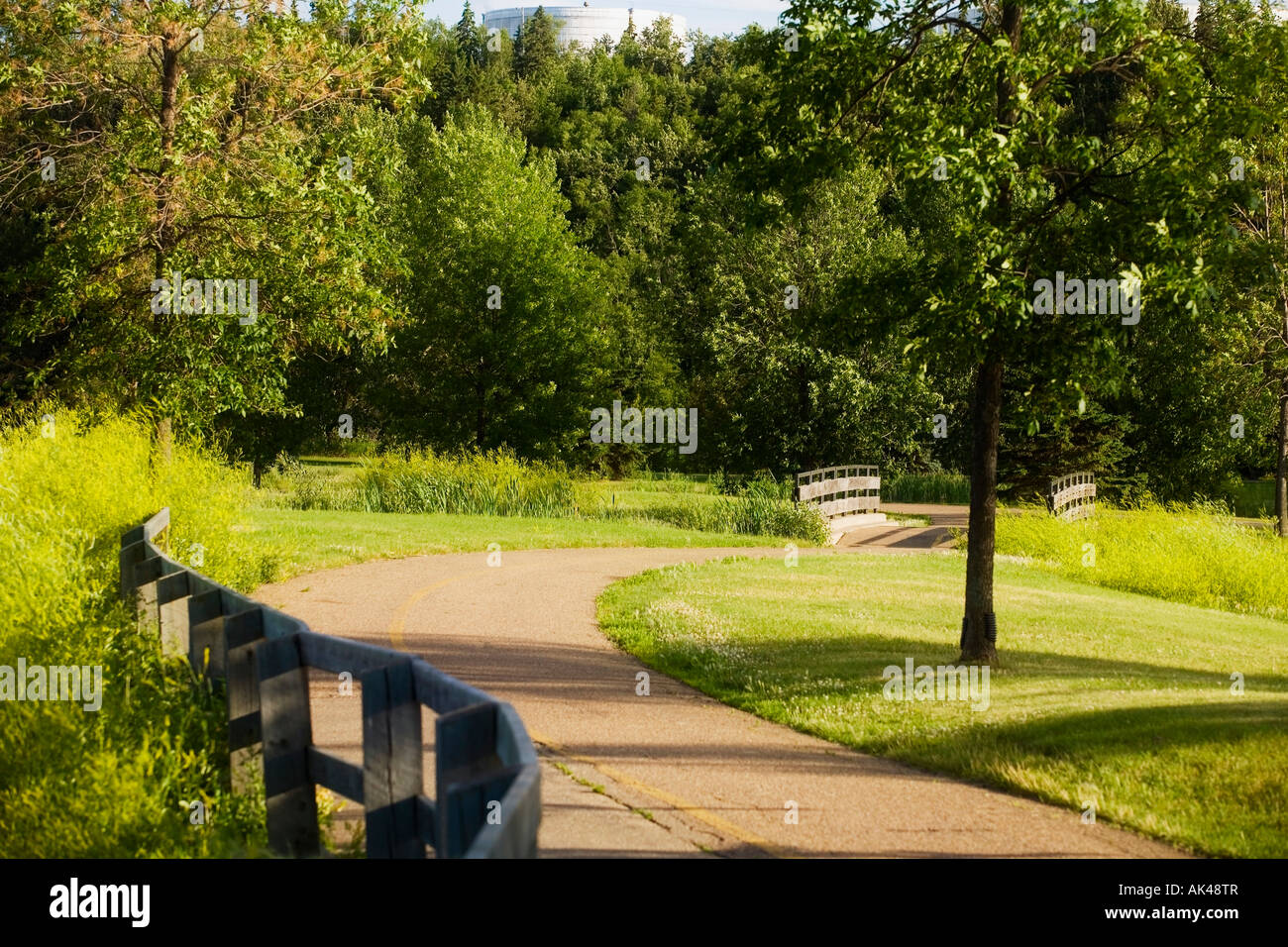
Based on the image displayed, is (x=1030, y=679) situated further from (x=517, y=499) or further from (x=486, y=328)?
(x=486, y=328)

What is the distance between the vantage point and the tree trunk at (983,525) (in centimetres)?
1341

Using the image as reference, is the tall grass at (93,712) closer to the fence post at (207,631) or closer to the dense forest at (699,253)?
the fence post at (207,631)

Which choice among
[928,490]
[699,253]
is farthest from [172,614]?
[928,490]

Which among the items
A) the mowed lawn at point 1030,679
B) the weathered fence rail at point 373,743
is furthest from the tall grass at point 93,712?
the mowed lawn at point 1030,679

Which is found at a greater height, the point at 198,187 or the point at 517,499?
the point at 198,187

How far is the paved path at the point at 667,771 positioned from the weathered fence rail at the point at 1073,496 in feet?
64.4

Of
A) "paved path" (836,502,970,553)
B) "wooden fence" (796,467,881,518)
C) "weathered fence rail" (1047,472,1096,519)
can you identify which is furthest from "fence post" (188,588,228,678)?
"weathered fence rail" (1047,472,1096,519)

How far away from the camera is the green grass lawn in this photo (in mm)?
19975

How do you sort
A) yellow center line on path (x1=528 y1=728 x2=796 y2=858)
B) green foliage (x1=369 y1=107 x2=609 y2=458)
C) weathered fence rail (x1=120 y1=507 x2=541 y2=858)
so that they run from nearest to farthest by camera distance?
weathered fence rail (x1=120 y1=507 x2=541 y2=858) < yellow center line on path (x1=528 y1=728 x2=796 y2=858) < green foliage (x1=369 y1=107 x2=609 y2=458)

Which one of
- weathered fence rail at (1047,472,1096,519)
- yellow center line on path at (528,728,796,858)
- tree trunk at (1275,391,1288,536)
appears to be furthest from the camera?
weathered fence rail at (1047,472,1096,519)

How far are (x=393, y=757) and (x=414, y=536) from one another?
19588 mm

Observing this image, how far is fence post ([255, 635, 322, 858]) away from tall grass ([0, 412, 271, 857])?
0.20 m

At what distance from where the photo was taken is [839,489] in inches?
1305

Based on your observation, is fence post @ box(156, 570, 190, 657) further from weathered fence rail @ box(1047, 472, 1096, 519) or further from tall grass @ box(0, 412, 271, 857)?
weathered fence rail @ box(1047, 472, 1096, 519)
